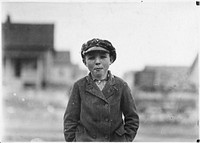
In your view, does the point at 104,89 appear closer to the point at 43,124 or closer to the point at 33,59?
the point at 33,59

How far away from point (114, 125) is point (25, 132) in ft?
3.26

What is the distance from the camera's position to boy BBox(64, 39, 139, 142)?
5.63 ft

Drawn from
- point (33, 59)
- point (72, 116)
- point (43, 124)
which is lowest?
point (43, 124)

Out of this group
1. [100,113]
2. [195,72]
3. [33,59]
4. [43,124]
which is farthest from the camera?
[43,124]

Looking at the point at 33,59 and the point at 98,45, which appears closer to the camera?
the point at 98,45

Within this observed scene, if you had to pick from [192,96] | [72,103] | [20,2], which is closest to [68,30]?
[20,2]

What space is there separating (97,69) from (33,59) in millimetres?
897

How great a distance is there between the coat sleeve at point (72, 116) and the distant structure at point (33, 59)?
15.5 inches

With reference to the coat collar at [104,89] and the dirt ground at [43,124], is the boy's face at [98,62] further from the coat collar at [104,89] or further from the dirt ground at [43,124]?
the dirt ground at [43,124]

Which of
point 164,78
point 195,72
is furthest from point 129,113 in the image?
point 164,78

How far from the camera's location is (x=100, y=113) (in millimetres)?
1708

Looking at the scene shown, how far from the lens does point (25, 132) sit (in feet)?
8.05

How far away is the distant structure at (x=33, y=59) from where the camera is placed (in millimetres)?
2236

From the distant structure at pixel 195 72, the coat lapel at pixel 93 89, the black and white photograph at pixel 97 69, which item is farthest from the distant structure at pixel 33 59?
the distant structure at pixel 195 72
